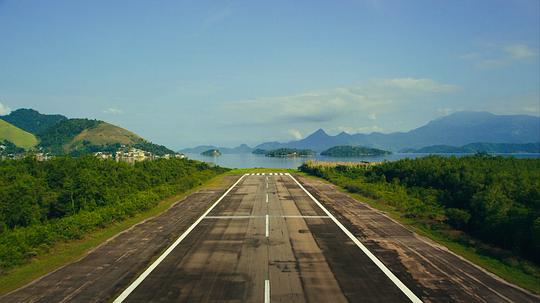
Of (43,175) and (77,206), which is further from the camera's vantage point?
(43,175)

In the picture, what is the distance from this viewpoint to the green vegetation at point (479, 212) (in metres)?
13.3

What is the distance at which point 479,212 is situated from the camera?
62.3 ft

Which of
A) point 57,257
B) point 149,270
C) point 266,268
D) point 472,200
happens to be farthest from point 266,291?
point 472,200

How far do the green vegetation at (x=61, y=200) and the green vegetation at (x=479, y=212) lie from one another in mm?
17705

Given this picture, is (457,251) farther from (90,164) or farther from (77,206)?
(90,164)

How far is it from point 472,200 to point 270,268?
15168 millimetres

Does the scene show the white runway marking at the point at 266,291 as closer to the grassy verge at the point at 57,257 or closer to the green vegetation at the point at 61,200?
the grassy verge at the point at 57,257

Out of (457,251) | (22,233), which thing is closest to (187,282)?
(22,233)

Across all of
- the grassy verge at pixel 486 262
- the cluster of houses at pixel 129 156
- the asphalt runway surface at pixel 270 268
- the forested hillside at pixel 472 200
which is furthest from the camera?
the cluster of houses at pixel 129 156

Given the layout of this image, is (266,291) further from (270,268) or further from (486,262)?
(486,262)

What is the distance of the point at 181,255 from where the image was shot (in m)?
13.4

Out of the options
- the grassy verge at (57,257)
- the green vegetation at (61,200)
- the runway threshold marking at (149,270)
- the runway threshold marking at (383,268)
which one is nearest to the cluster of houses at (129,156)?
the green vegetation at (61,200)

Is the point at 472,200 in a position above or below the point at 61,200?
above

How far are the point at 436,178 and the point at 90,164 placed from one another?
110 feet
